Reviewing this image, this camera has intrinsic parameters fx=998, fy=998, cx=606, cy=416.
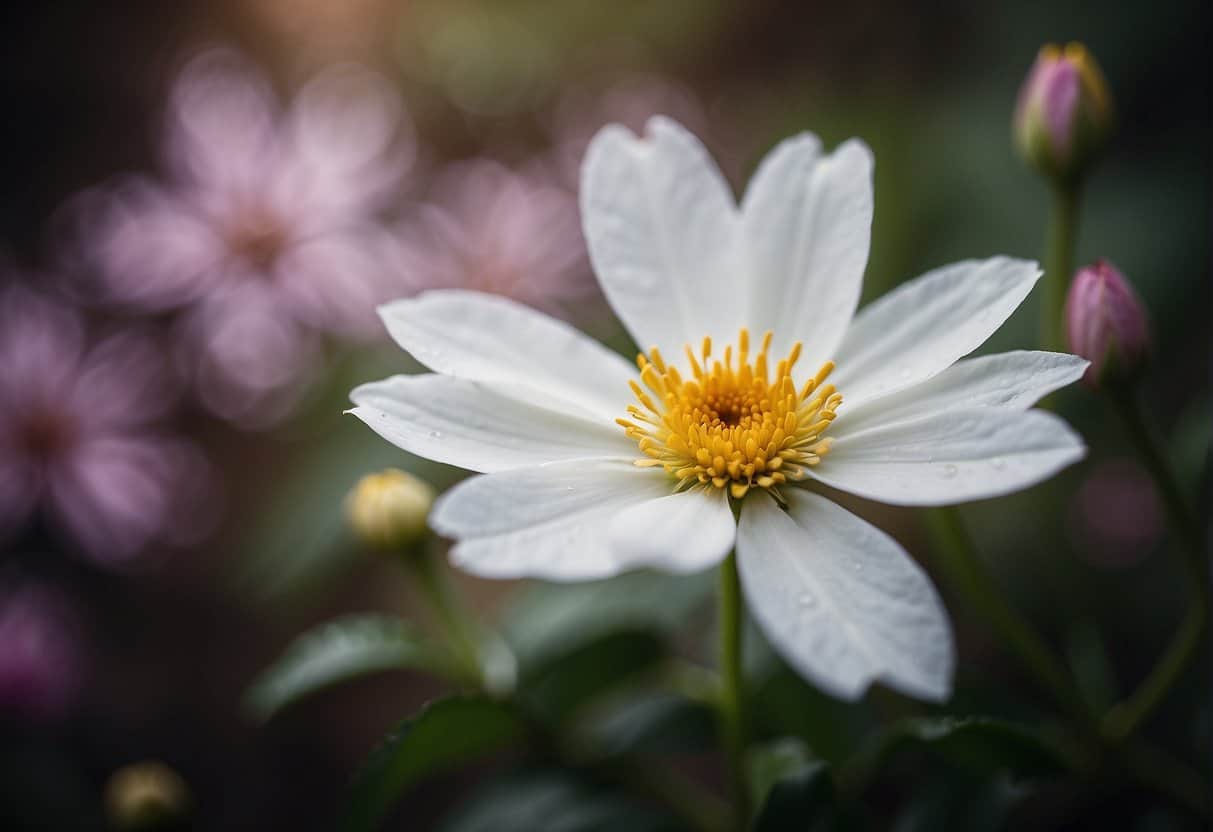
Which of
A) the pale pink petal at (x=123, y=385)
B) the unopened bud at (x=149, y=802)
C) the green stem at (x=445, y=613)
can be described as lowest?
the unopened bud at (x=149, y=802)

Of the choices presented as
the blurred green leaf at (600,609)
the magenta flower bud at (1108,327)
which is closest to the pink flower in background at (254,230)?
the blurred green leaf at (600,609)

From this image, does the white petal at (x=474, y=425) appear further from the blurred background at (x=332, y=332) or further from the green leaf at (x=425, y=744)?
the blurred background at (x=332, y=332)

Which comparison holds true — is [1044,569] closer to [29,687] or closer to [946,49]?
[946,49]

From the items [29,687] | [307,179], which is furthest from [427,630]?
[307,179]

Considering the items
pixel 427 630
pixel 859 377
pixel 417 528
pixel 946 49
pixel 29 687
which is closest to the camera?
pixel 859 377

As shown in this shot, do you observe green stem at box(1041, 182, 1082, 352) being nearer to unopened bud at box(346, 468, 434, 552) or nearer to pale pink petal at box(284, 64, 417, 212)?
unopened bud at box(346, 468, 434, 552)

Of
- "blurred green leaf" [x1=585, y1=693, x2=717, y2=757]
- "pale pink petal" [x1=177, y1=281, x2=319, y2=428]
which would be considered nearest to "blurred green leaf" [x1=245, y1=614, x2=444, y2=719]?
"blurred green leaf" [x1=585, y1=693, x2=717, y2=757]
